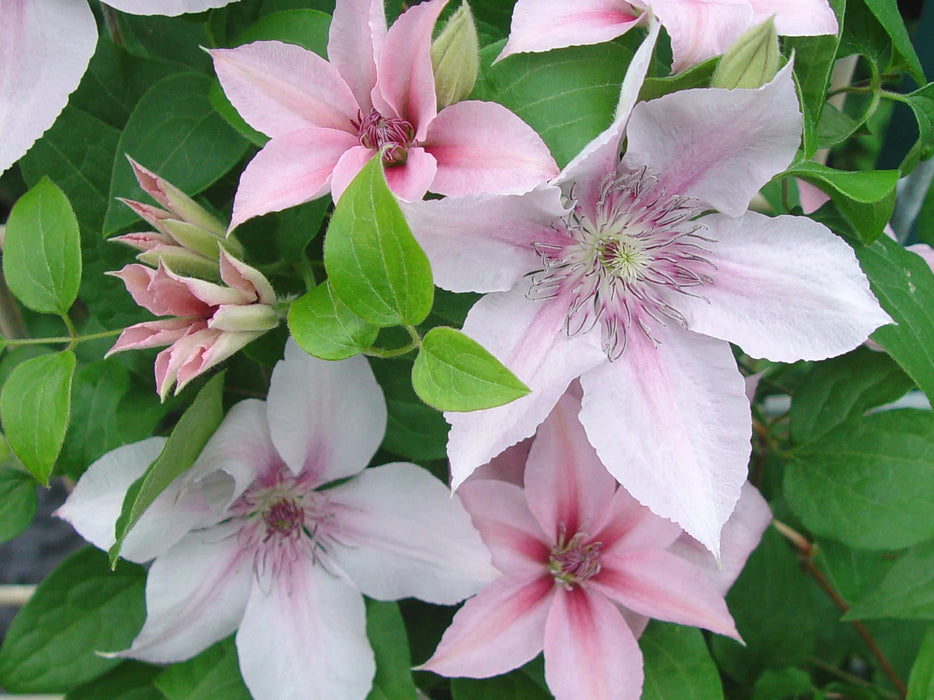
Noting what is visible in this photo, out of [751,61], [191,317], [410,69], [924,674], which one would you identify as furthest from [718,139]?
[924,674]

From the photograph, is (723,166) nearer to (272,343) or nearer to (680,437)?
(680,437)

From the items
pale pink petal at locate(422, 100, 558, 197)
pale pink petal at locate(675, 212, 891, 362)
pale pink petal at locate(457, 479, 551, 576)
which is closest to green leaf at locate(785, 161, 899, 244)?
pale pink petal at locate(675, 212, 891, 362)

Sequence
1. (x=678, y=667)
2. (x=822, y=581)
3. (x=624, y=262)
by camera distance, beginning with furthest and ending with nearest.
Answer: (x=822, y=581)
(x=678, y=667)
(x=624, y=262)

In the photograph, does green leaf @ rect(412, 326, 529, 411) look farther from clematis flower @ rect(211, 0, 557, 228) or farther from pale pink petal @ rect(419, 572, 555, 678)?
pale pink petal @ rect(419, 572, 555, 678)

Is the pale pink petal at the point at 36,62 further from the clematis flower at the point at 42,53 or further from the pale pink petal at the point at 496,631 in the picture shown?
the pale pink petal at the point at 496,631

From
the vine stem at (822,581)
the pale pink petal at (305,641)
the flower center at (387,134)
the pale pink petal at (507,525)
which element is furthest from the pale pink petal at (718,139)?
the vine stem at (822,581)

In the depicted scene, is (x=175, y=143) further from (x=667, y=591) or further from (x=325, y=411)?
(x=667, y=591)

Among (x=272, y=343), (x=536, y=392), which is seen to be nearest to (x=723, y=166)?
(x=536, y=392)
